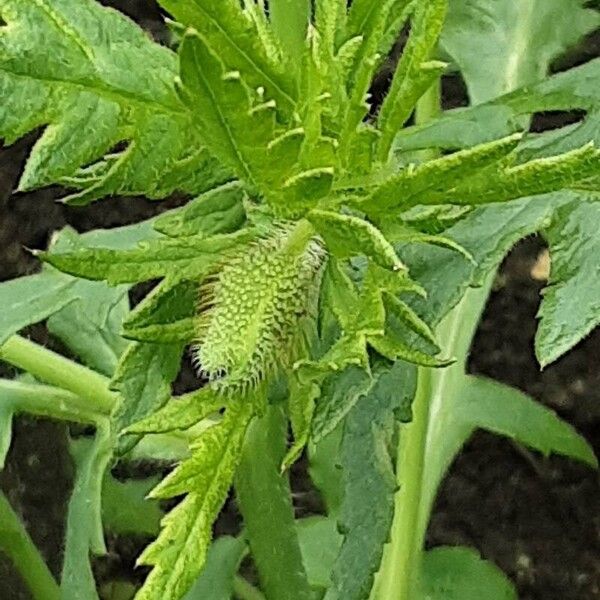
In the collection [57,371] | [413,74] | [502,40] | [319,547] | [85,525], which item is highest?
[413,74]

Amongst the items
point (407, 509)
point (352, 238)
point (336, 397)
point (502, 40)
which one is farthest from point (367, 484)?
point (502, 40)

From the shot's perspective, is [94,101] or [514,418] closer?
[94,101]

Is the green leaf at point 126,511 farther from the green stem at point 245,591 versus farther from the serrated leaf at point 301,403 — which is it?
the serrated leaf at point 301,403

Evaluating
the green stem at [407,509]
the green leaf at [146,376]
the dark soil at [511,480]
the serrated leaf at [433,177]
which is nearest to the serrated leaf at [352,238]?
the serrated leaf at [433,177]

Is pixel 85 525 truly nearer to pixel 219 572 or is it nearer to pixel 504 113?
pixel 219 572

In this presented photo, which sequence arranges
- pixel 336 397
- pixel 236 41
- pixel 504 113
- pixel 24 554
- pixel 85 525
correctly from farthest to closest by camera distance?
pixel 24 554, pixel 85 525, pixel 504 113, pixel 336 397, pixel 236 41

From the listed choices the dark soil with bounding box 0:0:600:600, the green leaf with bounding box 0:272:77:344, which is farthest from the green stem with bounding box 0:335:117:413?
the dark soil with bounding box 0:0:600:600

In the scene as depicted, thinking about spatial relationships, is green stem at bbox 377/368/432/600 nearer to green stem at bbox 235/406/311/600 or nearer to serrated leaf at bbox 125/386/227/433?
green stem at bbox 235/406/311/600
